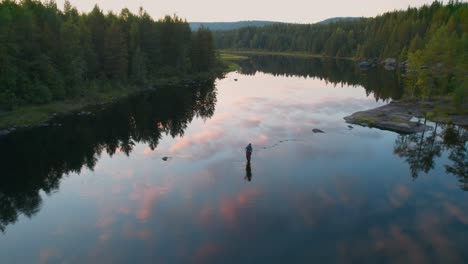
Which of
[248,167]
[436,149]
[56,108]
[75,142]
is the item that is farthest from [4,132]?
[436,149]

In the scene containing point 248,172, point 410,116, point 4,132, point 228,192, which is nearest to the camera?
point 228,192

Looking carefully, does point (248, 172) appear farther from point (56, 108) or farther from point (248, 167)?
point (56, 108)

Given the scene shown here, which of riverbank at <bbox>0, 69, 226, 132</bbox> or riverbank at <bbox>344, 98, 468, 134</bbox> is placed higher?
riverbank at <bbox>0, 69, 226, 132</bbox>

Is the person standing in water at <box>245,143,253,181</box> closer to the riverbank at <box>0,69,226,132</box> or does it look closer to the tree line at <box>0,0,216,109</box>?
the riverbank at <box>0,69,226,132</box>

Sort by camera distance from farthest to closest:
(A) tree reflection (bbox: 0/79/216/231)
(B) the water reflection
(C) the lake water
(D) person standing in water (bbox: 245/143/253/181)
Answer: (D) person standing in water (bbox: 245/143/253/181) → (B) the water reflection → (A) tree reflection (bbox: 0/79/216/231) → (C) the lake water

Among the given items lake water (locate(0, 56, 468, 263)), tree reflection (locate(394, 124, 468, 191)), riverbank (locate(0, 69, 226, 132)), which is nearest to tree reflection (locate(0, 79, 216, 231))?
lake water (locate(0, 56, 468, 263))

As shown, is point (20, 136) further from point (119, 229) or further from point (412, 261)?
point (412, 261)

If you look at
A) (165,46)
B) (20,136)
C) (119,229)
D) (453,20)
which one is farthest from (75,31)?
(453,20)
